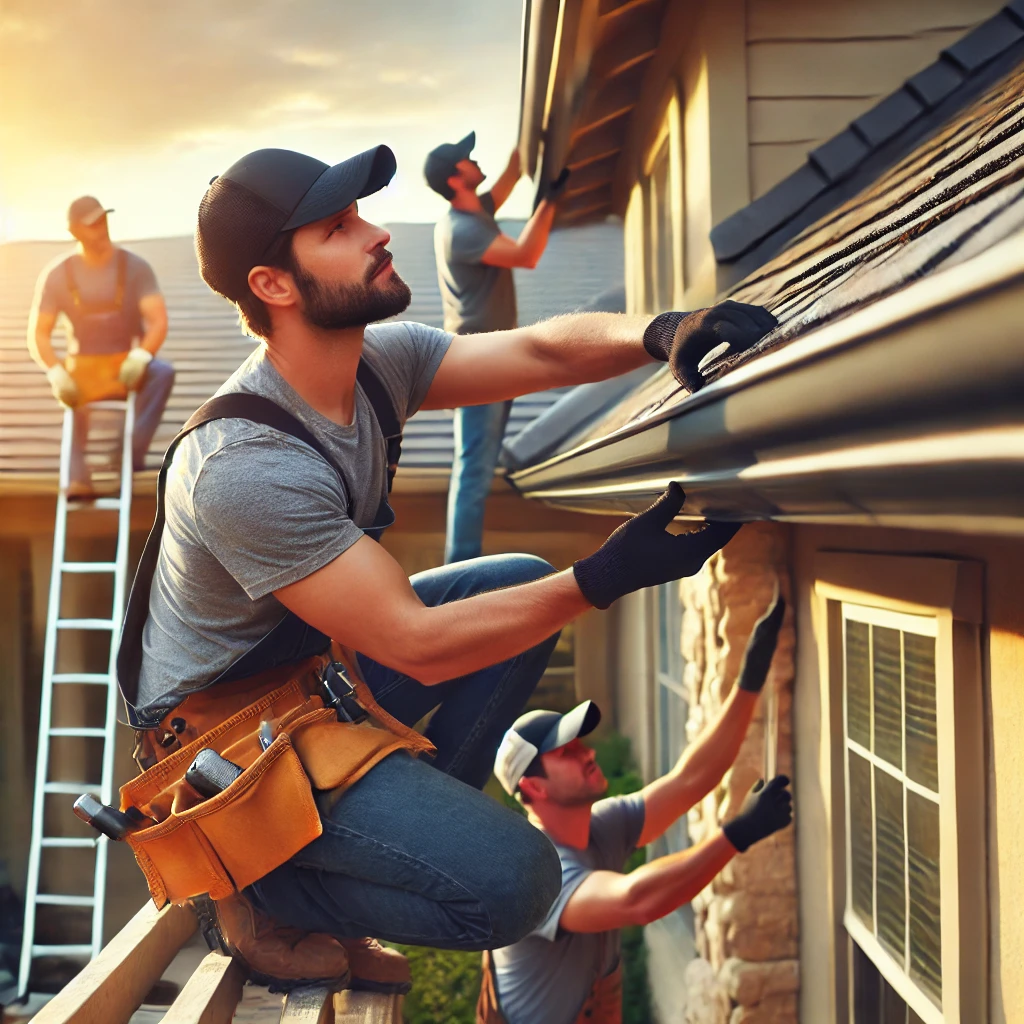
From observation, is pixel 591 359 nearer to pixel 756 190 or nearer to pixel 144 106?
pixel 756 190

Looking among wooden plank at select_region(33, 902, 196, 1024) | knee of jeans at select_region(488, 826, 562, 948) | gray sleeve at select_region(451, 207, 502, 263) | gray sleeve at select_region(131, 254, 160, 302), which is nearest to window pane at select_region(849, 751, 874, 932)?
knee of jeans at select_region(488, 826, 562, 948)

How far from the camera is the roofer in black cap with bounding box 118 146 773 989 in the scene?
1556 millimetres

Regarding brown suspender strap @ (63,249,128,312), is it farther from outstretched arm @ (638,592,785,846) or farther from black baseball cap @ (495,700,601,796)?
outstretched arm @ (638,592,785,846)

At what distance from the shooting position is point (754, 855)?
335cm

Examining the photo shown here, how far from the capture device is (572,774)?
3.17 meters

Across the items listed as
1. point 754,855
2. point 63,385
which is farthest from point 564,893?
point 63,385

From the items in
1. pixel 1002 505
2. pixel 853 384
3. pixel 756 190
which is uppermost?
pixel 756 190

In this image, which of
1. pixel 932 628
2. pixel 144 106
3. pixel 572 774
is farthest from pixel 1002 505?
pixel 144 106

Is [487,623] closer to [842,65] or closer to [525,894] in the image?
[525,894]

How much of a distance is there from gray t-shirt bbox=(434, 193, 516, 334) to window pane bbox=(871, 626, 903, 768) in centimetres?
285

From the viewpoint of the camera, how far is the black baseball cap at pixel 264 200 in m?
1.61

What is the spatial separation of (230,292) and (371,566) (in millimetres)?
537

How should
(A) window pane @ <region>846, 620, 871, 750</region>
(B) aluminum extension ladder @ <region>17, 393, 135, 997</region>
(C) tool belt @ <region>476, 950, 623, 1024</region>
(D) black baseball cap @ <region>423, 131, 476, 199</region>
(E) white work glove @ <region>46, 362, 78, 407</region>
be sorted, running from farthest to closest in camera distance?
(E) white work glove @ <region>46, 362, 78, 407</region> → (B) aluminum extension ladder @ <region>17, 393, 135, 997</region> → (D) black baseball cap @ <region>423, 131, 476, 199</region> → (C) tool belt @ <region>476, 950, 623, 1024</region> → (A) window pane @ <region>846, 620, 871, 750</region>

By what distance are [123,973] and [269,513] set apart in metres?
1.06
